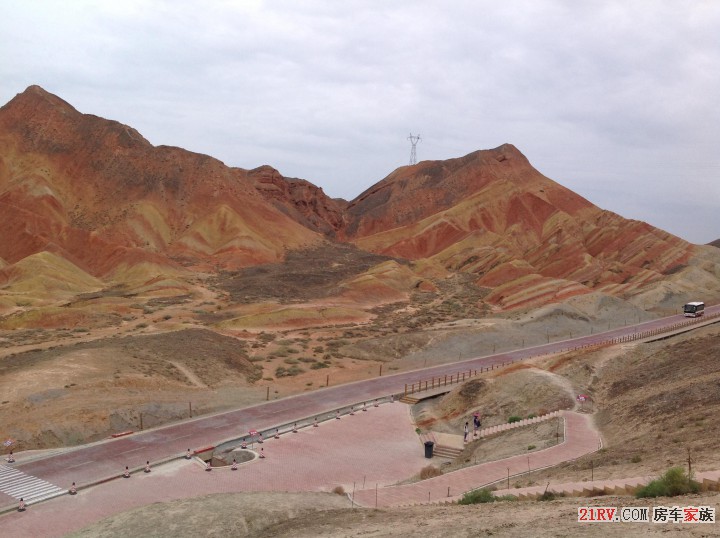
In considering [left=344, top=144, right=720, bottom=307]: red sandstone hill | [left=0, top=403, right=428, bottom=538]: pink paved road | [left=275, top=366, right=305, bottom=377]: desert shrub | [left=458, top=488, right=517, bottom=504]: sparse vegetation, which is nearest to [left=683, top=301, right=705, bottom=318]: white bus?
[left=344, top=144, right=720, bottom=307]: red sandstone hill

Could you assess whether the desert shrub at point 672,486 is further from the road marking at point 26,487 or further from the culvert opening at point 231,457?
the road marking at point 26,487

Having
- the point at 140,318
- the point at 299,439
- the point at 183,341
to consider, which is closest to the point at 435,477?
the point at 299,439

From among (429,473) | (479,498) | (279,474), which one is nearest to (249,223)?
(279,474)

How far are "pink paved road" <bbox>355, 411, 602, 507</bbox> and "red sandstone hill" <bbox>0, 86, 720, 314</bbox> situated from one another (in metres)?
47.6

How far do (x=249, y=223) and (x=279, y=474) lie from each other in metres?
100

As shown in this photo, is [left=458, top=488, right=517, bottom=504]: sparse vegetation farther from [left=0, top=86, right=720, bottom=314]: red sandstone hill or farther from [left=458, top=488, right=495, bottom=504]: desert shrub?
[left=0, top=86, right=720, bottom=314]: red sandstone hill

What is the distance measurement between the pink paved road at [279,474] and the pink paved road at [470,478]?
6.86ft

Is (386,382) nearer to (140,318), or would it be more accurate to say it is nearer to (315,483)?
(315,483)

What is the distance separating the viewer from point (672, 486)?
13.6m

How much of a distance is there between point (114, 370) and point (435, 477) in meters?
21.8

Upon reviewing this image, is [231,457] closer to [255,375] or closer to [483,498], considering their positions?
[483,498]

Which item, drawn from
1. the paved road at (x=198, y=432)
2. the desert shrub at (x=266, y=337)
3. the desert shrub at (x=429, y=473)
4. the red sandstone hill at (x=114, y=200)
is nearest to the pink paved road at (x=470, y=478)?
the desert shrub at (x=429, y=473)

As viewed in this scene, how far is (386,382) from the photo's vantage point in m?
40.6

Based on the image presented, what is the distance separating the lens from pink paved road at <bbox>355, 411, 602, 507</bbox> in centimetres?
2058
